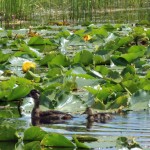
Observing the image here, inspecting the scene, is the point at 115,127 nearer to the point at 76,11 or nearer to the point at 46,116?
the point at 46,116

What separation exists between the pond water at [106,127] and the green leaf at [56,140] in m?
0.19

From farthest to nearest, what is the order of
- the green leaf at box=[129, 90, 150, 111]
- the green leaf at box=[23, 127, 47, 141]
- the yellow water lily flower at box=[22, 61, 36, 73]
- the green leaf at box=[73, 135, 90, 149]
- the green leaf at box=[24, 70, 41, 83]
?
the yellow water lily flower at box=[22, 61, 36, 73] → the green leaf at box=[24, 70, 41, 83] → the green leaf at box=[129, 90, 150, 111] → the green leaf at box=[23, 127, 47, 141] → the green leaf at box=[73, 135, 90, 149]

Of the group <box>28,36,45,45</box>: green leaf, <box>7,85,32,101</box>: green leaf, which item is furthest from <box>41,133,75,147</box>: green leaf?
<box>28,36,45,45</box>: green leaf

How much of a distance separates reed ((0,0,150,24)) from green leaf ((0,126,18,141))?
1052 centimetres

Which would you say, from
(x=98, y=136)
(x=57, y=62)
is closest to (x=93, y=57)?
(x=57, y=62)

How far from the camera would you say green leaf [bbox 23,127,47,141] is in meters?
4.58

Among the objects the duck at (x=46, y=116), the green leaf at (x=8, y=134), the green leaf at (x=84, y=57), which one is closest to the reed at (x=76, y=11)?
the green leaf at (x=84, y=57)

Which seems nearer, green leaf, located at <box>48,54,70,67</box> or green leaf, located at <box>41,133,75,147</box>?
green leaf, located at <box>41,133,75,147</box>

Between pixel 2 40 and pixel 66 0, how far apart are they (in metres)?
9.91

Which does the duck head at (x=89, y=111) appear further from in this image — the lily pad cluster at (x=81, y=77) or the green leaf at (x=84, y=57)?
the green leaf at (x=84, y=57)

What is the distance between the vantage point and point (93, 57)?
7770 millimetres

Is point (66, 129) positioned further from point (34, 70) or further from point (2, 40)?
point (2, 40)

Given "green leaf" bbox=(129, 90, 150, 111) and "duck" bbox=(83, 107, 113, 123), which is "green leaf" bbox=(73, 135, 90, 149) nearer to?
"duck" bbox=(83, 107, 113, 123)

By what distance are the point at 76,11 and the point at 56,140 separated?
13.1 meters
